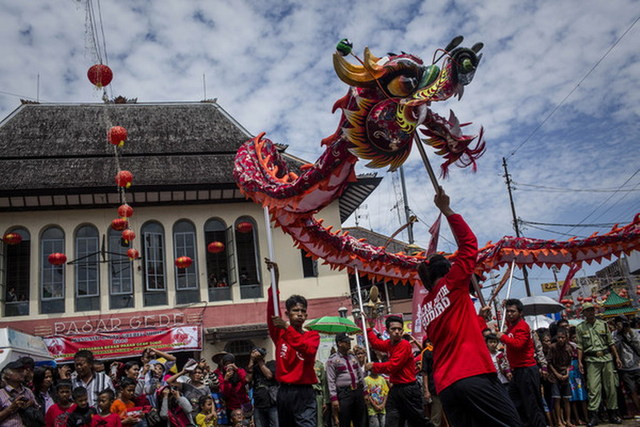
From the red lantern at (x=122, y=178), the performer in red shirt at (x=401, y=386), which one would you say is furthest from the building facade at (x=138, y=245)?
the performer in red shirt at (x=401, y=386)

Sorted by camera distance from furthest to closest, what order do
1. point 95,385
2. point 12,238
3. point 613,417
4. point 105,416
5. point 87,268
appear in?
point 87,268 < point 12,238 < point 613,417 < point 95,385 < point 105,416

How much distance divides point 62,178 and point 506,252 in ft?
52.3

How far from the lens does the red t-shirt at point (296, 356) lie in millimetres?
5309

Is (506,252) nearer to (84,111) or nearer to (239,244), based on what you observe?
(239,244)

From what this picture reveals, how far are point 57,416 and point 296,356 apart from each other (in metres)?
2.99

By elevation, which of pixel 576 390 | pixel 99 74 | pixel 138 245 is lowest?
pixel 576 390

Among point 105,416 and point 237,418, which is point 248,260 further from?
point 105,416

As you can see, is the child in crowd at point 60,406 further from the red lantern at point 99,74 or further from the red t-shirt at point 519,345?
the red lantern at point 99,74

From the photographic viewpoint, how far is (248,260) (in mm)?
20750

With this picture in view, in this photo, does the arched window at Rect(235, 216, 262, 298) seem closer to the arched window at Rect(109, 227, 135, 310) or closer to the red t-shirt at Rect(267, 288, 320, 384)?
the arched window at Rect(109, 227, 135, 310)

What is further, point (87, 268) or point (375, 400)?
point (87, 268)

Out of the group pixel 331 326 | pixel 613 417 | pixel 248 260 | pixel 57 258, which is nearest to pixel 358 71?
pixel 331 326

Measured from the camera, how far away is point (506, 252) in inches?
332

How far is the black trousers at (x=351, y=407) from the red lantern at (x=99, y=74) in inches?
306
